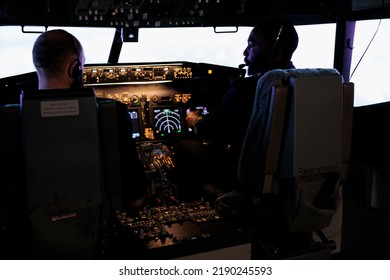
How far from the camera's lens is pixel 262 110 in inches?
77.6

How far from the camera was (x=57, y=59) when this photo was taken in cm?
178

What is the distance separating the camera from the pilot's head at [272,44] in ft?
7.18

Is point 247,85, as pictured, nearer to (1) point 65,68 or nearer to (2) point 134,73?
(1) point 65,68

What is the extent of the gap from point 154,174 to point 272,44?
45.3 inches

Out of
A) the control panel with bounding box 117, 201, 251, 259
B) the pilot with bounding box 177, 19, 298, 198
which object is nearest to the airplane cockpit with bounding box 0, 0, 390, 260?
the control panel with bounding box 117, 201, 251, 259

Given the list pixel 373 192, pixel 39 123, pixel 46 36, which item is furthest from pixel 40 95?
pixel 373 192

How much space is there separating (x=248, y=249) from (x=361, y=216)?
1376 mm

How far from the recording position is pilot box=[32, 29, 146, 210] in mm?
1776

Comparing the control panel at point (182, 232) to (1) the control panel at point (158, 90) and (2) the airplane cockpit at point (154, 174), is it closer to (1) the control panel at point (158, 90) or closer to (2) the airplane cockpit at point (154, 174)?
(2) the airplane cockpit at point (154, 174)

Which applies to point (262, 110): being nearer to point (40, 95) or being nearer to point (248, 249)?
point (248, 249)

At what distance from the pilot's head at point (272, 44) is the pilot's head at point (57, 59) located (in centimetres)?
88

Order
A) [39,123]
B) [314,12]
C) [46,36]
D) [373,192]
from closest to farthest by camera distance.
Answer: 1. [39,123]
2. [46,36]
3. [373,192]
4. [314,12]

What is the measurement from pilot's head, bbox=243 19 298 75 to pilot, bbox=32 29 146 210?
75cm

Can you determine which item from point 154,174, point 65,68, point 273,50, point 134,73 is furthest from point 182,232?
point 134,73
